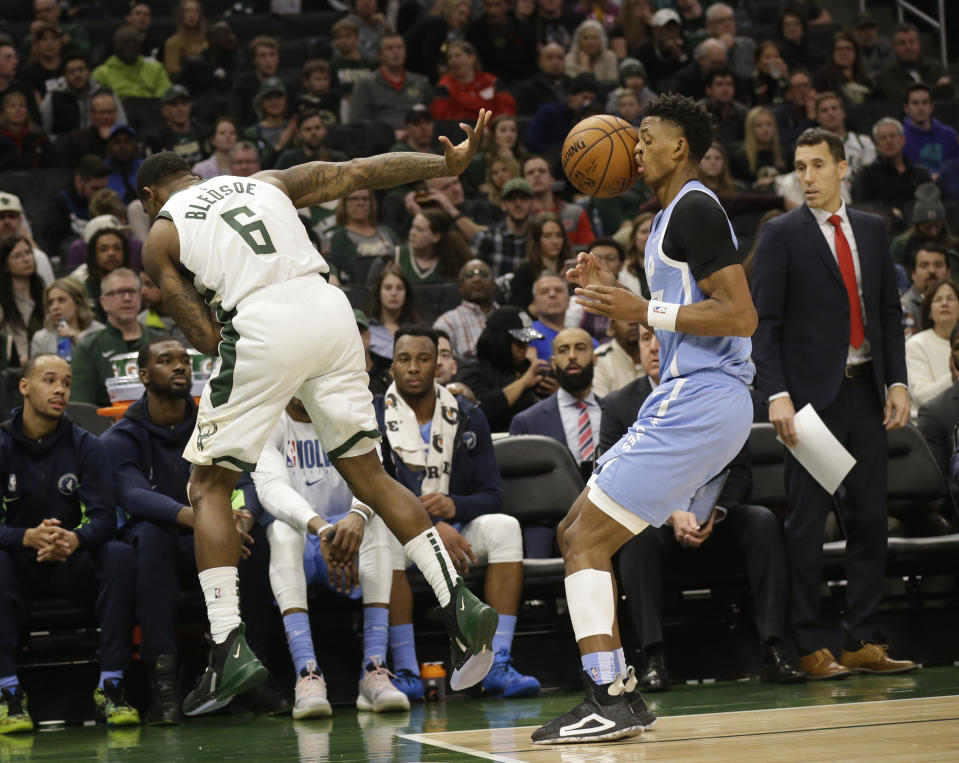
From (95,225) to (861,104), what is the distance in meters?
8.38

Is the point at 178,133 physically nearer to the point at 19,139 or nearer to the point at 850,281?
the point at 19,139

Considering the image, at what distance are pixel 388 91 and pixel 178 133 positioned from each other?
2.41 m

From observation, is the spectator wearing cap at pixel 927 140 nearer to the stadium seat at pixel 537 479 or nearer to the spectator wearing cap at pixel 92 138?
the spectator wearing cap at pixel 92 138

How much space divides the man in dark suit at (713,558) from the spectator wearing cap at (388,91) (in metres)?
7.20

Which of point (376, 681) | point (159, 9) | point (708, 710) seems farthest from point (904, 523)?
point (159, 9)

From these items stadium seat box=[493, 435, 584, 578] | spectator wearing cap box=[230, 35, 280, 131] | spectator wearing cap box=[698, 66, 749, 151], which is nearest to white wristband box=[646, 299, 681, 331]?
stadium seat box=[493, 435, 584, 578]

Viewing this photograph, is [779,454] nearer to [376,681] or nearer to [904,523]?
[904,523]

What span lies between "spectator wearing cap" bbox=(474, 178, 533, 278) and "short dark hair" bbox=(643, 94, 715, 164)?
19.1ft

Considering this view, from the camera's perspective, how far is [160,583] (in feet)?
19.6

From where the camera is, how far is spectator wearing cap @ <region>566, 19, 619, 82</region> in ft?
47.2

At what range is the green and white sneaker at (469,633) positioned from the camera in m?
4.54

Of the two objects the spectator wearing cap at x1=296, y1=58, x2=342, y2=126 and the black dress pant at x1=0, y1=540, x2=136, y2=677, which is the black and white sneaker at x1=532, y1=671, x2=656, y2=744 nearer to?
the black dress pant at x1=0, y1=540, x2=136, y2=677

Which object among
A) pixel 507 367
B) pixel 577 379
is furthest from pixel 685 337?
pixel 507 367

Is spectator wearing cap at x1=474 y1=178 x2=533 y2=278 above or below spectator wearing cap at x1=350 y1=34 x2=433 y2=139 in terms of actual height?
below
